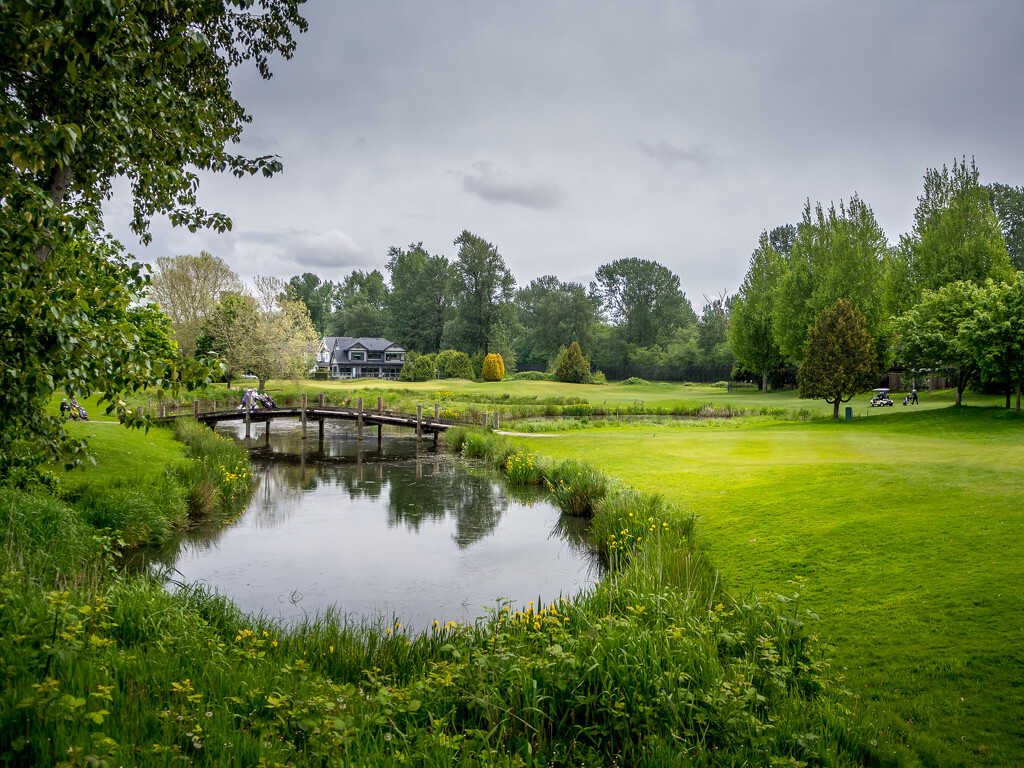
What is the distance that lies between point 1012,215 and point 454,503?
6258 cm

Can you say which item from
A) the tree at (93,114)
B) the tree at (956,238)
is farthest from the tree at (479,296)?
the tree at (93,114)

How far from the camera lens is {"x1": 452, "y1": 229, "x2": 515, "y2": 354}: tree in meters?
68.9

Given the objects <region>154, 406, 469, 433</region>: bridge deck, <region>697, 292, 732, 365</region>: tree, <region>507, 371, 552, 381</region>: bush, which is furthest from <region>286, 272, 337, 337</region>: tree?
<region>154, 406, 469, 433</region>: bridge deck

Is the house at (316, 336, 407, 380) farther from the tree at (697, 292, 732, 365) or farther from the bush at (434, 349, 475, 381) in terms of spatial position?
the tree at (697, 292, 732, 365)

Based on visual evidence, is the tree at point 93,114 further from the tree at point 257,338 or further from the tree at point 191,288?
the tree at point 191,288

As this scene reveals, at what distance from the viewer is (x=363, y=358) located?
76.8 m

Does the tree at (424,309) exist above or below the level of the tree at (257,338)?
above

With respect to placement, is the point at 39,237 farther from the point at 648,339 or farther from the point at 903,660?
the point at 648,339

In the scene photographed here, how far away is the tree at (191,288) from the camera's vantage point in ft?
151

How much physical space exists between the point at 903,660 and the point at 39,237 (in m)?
7.10

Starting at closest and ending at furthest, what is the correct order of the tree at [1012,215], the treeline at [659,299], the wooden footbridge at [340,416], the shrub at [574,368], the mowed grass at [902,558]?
the mowed grass at [902,558]
the wooden footbridge at [340,416]
the treeline at [659,299]
the tree at [1012,215]
the shrub at [574,368]

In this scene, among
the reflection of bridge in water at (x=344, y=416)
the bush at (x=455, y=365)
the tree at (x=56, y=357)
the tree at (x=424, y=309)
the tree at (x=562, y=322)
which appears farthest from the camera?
the tree at (x=424, y=309)

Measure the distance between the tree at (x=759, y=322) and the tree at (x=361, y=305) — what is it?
179 feet

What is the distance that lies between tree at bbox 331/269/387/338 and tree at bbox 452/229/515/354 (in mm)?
23240
